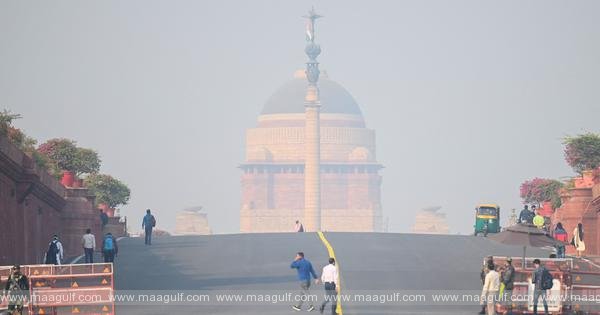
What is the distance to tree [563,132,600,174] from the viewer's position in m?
103

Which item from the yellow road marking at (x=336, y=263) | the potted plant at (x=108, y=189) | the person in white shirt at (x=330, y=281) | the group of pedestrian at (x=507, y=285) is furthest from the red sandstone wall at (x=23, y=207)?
the potted plant at (x=108, y=189)

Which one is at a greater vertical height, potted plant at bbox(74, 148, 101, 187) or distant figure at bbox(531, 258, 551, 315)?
potted plant at bbox(74, 148, 101, 187)

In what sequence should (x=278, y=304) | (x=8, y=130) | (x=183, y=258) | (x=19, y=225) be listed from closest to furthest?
(x=278, y=304) < (x=19, y=225) < (x=183, y=258) < (x=8, y=130)

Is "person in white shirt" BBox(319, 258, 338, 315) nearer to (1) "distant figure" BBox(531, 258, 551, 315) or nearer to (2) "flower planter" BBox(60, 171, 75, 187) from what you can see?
(1) "distant figure" BBox(531, 258, 551, 315)

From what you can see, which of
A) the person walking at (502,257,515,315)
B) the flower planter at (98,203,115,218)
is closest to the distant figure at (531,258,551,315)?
the person walking at (502,257,515,315)

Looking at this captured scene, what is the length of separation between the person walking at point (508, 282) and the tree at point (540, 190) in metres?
64.8

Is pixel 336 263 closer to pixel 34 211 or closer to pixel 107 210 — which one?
pixel 34 211

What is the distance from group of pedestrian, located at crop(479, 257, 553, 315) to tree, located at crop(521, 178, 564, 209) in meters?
64.8

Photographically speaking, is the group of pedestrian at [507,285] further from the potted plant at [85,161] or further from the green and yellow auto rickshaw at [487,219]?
the potted plant at [85,161]

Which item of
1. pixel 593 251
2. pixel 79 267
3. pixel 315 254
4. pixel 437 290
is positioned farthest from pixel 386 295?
pixel 593 251

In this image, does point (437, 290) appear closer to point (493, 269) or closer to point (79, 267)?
point (493, 269)

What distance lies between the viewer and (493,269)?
4412 cm

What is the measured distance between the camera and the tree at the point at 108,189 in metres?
106

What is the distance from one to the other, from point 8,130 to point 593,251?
26986 millimetres
